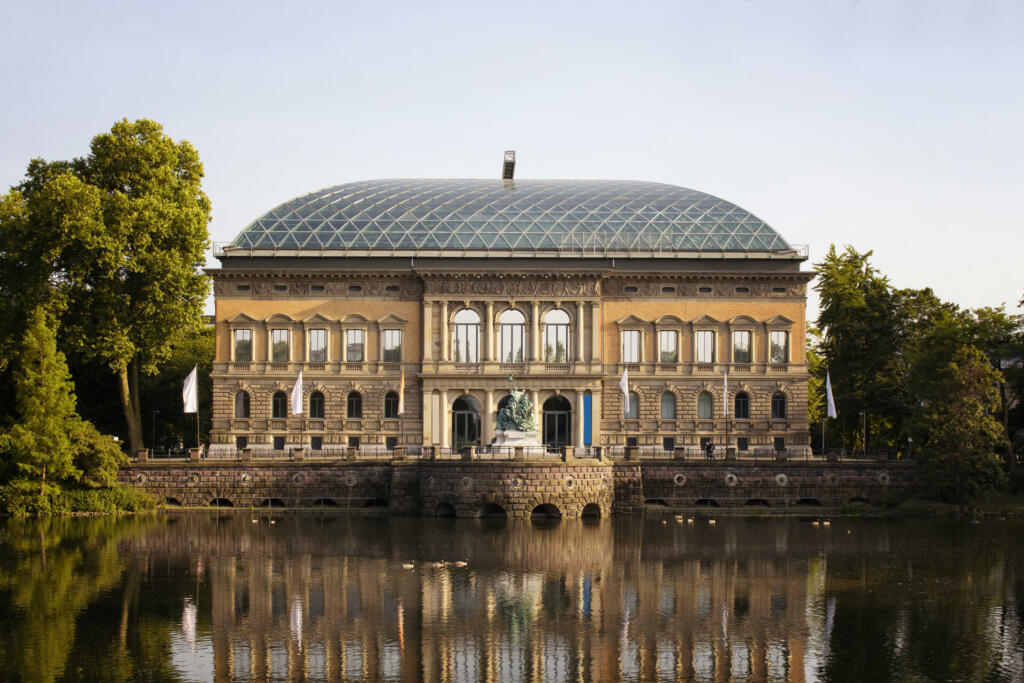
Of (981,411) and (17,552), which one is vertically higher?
(981,411)

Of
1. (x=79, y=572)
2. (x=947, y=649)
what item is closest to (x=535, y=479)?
(x=79, y=572)

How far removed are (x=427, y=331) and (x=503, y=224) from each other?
9.76 metres

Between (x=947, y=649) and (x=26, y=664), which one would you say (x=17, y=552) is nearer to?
(x=26, y=664)

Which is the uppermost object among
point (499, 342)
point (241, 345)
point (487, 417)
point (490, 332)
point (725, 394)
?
point (490, 332)

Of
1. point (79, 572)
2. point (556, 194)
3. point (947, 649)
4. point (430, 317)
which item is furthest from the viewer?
point (556, 194)

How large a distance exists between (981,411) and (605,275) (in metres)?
25.1

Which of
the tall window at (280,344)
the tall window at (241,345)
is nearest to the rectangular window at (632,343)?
the tall window at (280,344)

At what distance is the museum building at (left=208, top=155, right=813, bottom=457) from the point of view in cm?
7494

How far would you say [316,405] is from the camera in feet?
248

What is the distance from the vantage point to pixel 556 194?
273ft

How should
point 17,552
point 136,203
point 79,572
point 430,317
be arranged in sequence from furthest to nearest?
point 430,317
point 136,203
point 17,552
point 79,572

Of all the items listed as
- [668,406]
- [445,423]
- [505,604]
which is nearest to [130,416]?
[445,423]

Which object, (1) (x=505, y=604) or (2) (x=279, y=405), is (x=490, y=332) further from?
(1) (x=505, y=604)

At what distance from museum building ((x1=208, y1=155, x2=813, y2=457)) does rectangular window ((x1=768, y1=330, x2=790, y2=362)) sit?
0.09 metres
